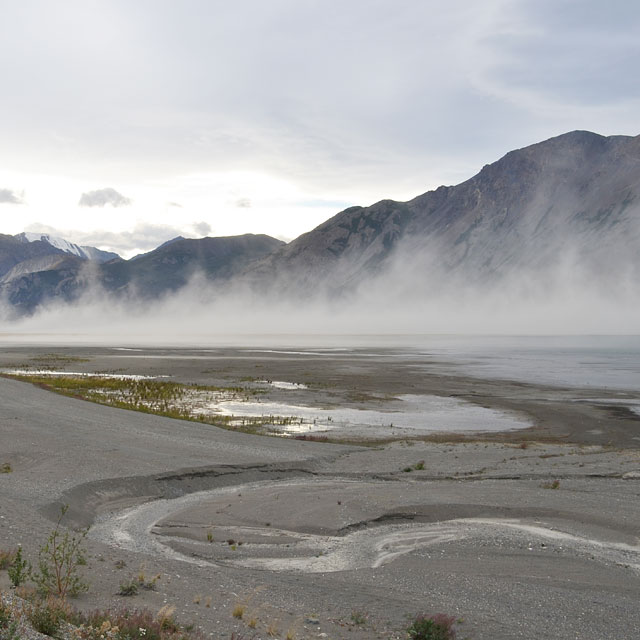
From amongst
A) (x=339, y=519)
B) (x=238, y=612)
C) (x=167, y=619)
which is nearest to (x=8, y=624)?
(x=167, y=619)

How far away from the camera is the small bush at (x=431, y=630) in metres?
9.96

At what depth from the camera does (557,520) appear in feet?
58.4

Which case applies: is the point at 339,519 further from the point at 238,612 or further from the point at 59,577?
the point at 59,577

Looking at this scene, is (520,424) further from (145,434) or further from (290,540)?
(290,540)

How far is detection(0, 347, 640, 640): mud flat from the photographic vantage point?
1155 cm

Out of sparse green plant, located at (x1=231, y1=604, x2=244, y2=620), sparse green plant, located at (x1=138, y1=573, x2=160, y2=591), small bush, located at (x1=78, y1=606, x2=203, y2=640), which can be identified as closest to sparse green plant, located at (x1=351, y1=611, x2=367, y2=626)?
sparse green plant, located at (x1=231, y1=604, x2=244, y2=620)

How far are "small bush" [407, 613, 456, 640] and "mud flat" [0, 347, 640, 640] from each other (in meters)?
0.48

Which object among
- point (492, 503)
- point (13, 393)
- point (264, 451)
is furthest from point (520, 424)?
point (13, 393)

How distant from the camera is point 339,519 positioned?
59.1ft

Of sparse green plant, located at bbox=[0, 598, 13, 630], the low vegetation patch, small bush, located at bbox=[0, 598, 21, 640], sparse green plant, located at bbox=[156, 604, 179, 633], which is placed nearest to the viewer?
small bush, located at bbox=[0, 598, 21, 640]

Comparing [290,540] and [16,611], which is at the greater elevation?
[16,611]

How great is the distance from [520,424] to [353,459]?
15877 millimetres

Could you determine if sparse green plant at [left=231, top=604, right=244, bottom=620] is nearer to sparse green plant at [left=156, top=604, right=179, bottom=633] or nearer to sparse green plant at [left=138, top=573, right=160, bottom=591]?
sparse green plant at [left=156, top=604, right=179, bottom=633]

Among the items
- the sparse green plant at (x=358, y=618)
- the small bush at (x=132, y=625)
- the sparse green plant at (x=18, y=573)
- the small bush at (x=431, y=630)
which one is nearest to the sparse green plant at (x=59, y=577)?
the sparse green plant at (x=18, y=573)
